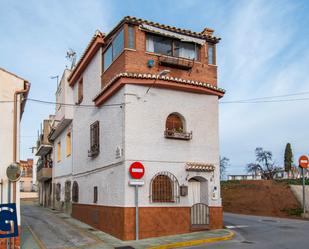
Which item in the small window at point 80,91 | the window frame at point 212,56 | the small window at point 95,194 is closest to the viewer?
the window frame at point 212,56

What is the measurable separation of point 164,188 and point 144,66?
4.99 metres

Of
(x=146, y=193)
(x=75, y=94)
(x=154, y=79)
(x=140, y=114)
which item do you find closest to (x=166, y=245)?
(x=146, y=193)

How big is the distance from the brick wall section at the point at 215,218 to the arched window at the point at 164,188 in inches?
71.1

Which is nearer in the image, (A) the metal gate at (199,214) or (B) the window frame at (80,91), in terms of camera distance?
(A) the metal gate at (199,214)

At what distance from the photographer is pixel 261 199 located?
2741 centimetres

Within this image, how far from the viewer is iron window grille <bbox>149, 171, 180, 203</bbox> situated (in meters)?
15.8

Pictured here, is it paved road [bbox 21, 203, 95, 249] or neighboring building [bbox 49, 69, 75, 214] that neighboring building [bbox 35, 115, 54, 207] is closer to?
neighboring building [bbox 49, 69, 75, 214]

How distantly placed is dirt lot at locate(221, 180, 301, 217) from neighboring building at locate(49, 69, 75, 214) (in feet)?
A: 38.0

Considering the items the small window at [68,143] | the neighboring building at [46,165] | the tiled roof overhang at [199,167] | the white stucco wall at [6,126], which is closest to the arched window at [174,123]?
the tiled roof overhang at [199,167]

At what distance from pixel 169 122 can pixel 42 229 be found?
25.5ft

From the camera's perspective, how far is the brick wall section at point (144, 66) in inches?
635

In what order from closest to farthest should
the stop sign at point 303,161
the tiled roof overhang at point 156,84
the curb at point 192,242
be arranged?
1. the curb at point 192,242
2. the tiled roof overhang at point 156,84
3. the stop sign at point 303,161

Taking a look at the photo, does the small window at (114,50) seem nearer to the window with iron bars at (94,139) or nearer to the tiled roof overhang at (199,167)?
the window with iron bars at (94,139)

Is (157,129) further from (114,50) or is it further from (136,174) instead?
(114,50)
